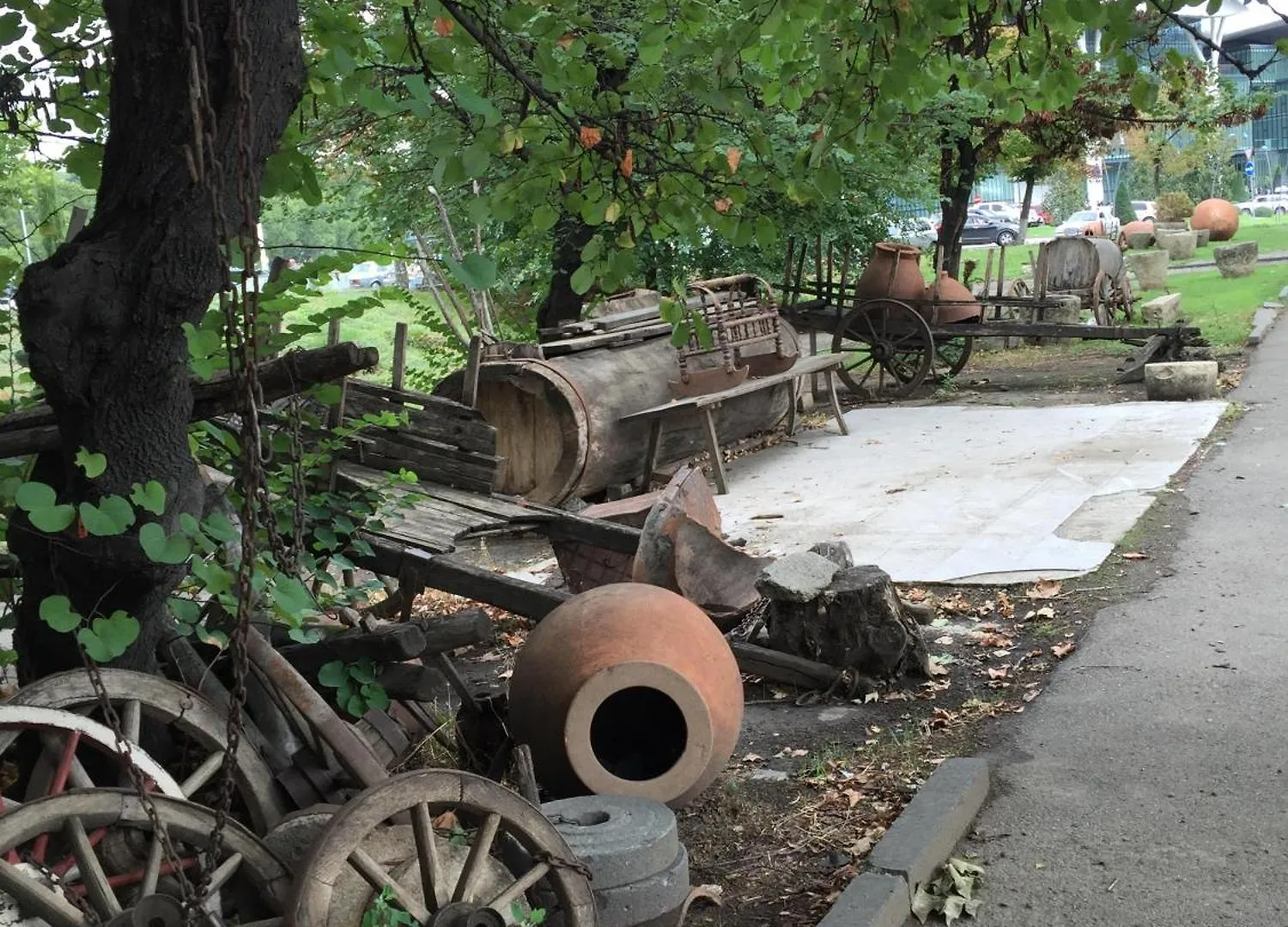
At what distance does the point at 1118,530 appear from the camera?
8.34 metres

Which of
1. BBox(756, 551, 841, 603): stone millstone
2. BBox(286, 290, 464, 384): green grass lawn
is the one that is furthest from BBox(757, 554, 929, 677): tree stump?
BBox(286, 290, 464, 384): green grass lawn

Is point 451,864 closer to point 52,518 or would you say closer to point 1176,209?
point 52,518

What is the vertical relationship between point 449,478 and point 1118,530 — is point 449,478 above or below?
above

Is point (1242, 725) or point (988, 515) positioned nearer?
point (1242, 725)

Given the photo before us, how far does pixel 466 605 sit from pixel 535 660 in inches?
142

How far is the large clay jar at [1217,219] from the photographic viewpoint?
35.8m

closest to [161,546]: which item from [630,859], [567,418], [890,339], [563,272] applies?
[630,859]

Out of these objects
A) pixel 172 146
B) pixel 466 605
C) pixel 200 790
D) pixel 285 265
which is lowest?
pixel 466 605

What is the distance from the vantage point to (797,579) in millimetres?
6078

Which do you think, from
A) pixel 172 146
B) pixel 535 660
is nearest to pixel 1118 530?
pixel 535 660

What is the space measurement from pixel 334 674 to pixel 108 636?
138cm

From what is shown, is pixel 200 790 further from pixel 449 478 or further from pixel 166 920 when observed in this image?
pixel 449 478

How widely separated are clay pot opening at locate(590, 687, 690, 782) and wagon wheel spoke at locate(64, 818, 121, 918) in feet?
8.35

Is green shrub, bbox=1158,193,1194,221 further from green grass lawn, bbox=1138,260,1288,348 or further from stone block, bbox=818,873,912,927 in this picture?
stone block, bbox=818,873,912,927
